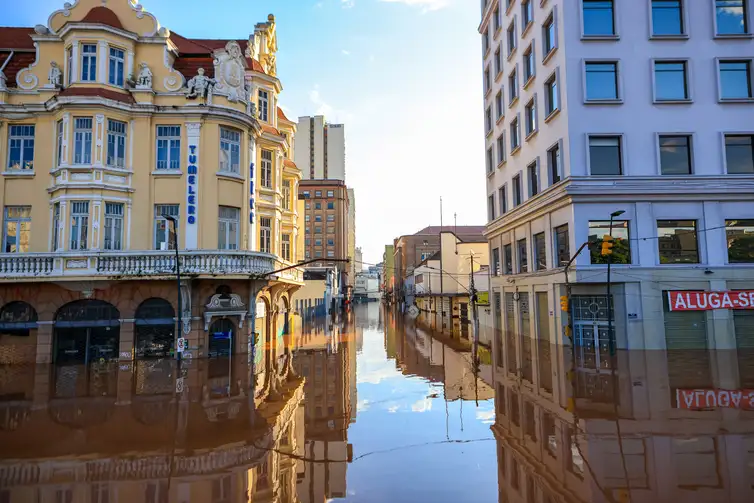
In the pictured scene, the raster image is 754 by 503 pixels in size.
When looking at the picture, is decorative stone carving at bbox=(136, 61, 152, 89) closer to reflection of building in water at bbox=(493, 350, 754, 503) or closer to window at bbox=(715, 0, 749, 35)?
reflection of building in water at bbox=(493, 350, 754, 503)

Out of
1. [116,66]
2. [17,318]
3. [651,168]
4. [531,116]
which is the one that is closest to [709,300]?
[651,168]

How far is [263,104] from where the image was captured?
1211 inches

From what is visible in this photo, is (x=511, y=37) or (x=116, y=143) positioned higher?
(x=511, y=37)

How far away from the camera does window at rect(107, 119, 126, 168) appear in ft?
80.0

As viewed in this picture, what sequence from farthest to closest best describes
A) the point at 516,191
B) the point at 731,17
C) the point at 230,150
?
the point at 516,191, the point at 731,17, the point at 230,150

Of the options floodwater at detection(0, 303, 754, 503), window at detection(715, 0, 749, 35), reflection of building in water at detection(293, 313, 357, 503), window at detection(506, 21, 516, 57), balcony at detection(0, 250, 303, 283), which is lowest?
reflection of building in water at detection(293, 313, 357, 503)

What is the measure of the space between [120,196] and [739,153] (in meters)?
33.8

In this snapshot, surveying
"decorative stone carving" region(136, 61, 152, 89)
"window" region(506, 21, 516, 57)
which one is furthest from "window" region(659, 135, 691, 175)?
"decorative stone carving" region(136, 61, 152, 89)

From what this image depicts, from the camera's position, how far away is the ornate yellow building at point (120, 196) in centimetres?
2364

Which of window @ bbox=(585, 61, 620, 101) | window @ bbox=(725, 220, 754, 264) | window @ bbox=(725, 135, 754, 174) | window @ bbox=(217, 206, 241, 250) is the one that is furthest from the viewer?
window @ bbox=(585, 61, 620, 101)

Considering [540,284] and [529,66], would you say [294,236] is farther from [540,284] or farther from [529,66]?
[529,66]

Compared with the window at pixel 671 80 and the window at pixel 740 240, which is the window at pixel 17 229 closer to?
the window at pixel 671 80

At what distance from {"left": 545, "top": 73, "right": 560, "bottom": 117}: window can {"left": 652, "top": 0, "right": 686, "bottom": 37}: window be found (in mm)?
6035

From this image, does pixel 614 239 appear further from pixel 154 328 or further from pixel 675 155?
pixel 154 328
